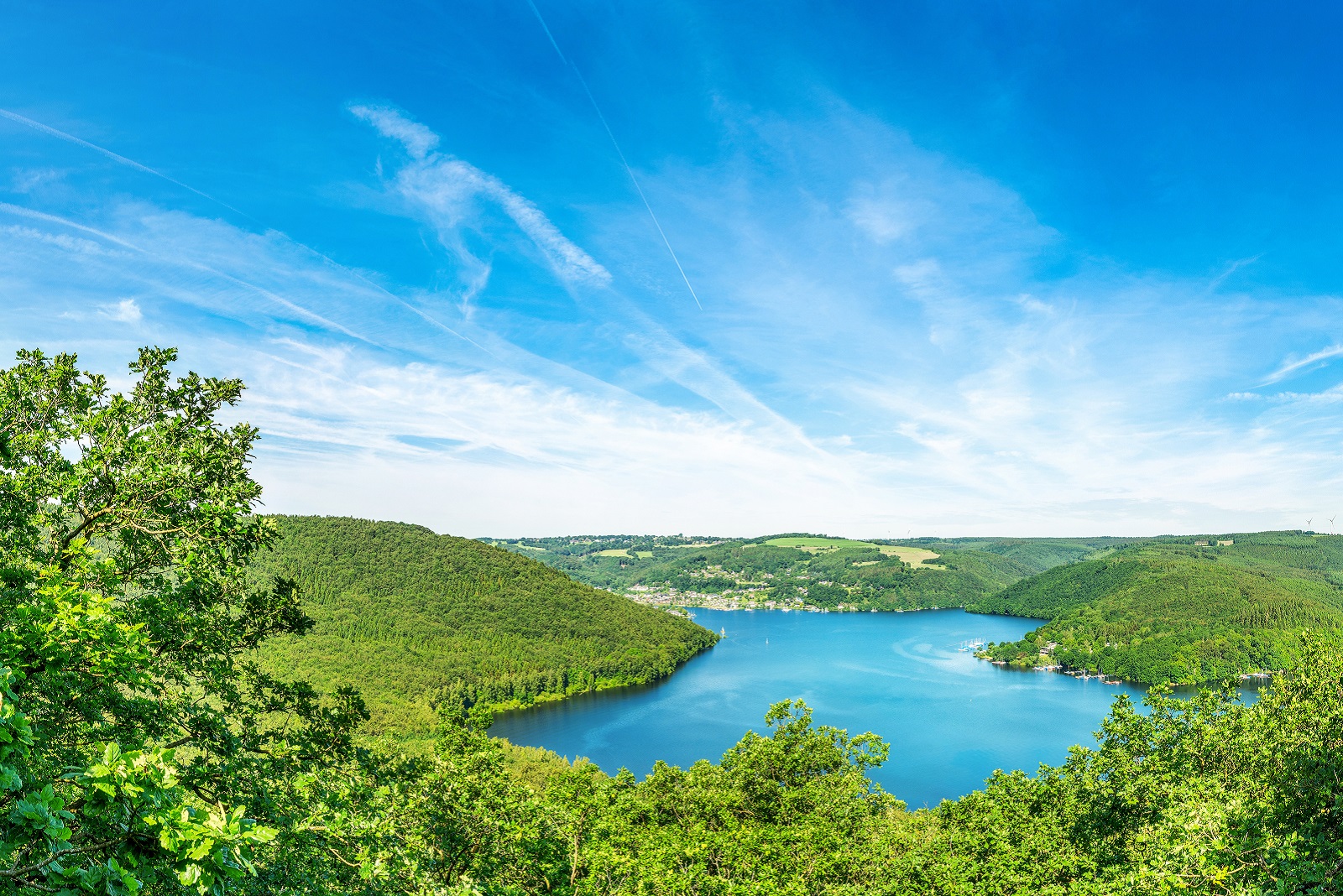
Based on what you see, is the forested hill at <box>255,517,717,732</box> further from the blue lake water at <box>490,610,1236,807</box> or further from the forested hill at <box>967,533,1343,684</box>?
the forested hill at <box>967,533,1343,684</box>

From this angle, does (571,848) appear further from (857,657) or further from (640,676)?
(857,657)

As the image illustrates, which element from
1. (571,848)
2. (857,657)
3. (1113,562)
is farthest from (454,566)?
(1113,562)

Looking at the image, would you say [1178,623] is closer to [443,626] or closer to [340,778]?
[443,626]

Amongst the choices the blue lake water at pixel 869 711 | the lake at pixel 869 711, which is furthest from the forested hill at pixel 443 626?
the lake at pixel 869 711

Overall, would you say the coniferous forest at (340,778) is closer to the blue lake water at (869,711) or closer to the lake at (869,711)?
the blue lake water at (869,711)

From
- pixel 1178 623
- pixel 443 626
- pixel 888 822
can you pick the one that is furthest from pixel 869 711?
pixel 1178 623

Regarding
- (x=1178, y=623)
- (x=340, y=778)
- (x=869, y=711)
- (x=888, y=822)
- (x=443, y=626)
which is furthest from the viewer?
(x=1178, y=623)

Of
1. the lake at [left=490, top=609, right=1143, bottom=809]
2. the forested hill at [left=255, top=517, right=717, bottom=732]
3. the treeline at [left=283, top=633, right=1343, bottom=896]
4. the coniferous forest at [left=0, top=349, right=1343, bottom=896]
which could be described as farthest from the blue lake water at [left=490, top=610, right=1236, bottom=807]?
the coniferous forest at [left=0, top=349, right=1343, bottom=896]
